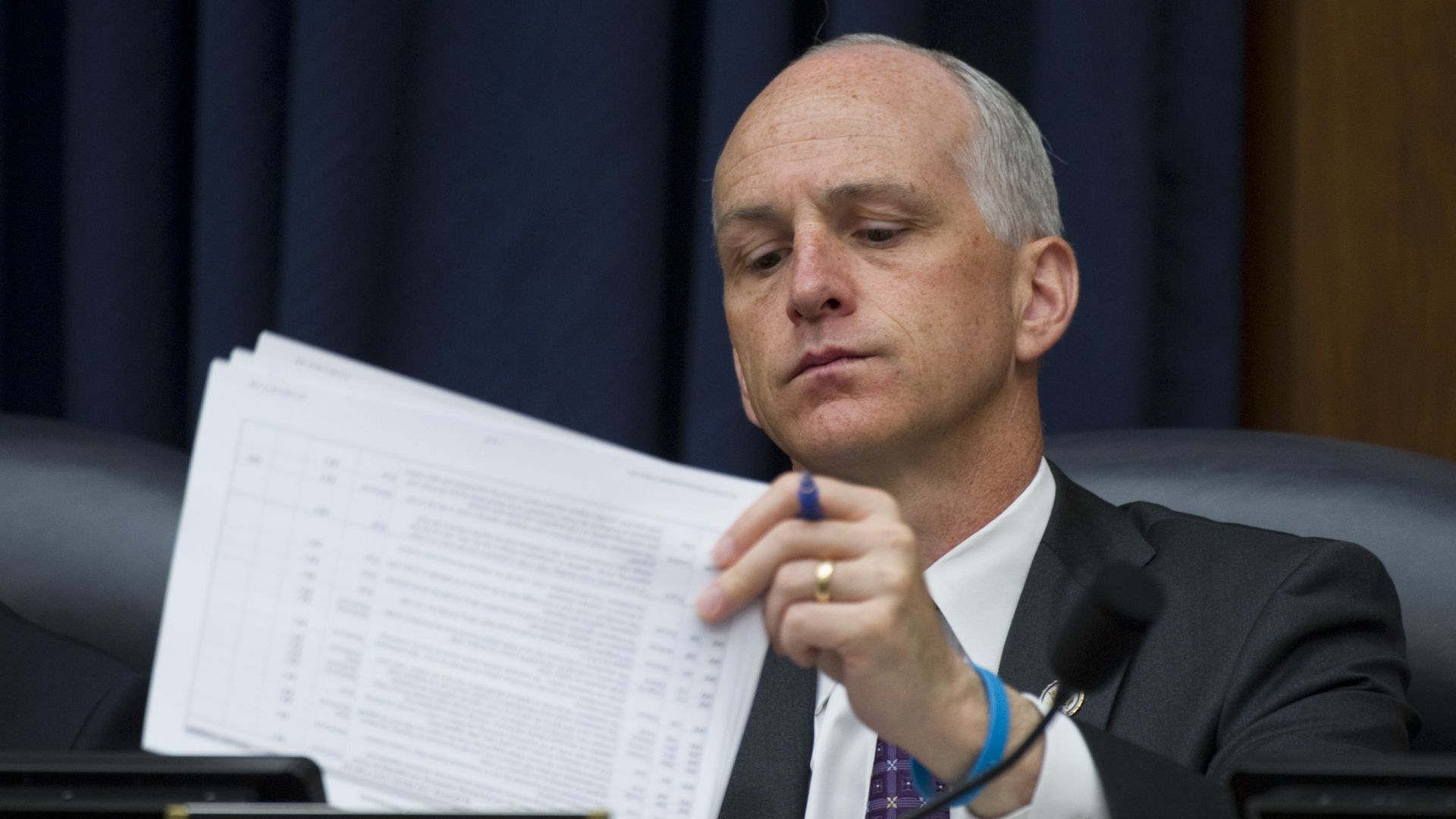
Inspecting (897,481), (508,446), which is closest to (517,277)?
(897,481)

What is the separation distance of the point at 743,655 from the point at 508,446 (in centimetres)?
18

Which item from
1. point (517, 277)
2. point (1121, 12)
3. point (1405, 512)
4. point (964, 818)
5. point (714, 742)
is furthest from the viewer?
point (517, 277)

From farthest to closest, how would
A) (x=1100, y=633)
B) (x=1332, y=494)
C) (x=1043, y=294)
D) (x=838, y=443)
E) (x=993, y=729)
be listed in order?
(x=1043, y=294)
(x=1332, y=494)
(x=838, y=443)
(x=993, y=729)
(x=1100, y=633)

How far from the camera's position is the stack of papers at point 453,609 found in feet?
2.81

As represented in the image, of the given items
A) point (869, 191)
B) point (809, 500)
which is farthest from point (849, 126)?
point (809, 500)

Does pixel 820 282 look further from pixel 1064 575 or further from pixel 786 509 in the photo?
pixel 786 509

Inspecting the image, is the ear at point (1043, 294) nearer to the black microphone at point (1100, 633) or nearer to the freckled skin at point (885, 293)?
the freckled skin at point (885, 293)

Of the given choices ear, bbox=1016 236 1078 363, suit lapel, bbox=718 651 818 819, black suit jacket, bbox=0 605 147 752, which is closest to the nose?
ear, bbox=1016 236 1078 363

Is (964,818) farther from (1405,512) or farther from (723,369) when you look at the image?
(723,369)

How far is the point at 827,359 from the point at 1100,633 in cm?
62

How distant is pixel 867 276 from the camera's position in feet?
4.82

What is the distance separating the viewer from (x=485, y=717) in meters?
0.87

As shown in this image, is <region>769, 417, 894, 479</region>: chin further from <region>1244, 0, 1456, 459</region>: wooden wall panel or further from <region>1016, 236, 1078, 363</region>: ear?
<region>1244, 0, 1456, 459</region>: wooden wall panel

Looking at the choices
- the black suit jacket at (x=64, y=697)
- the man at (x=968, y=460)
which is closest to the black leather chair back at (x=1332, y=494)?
the man at (x=968, y=460)
